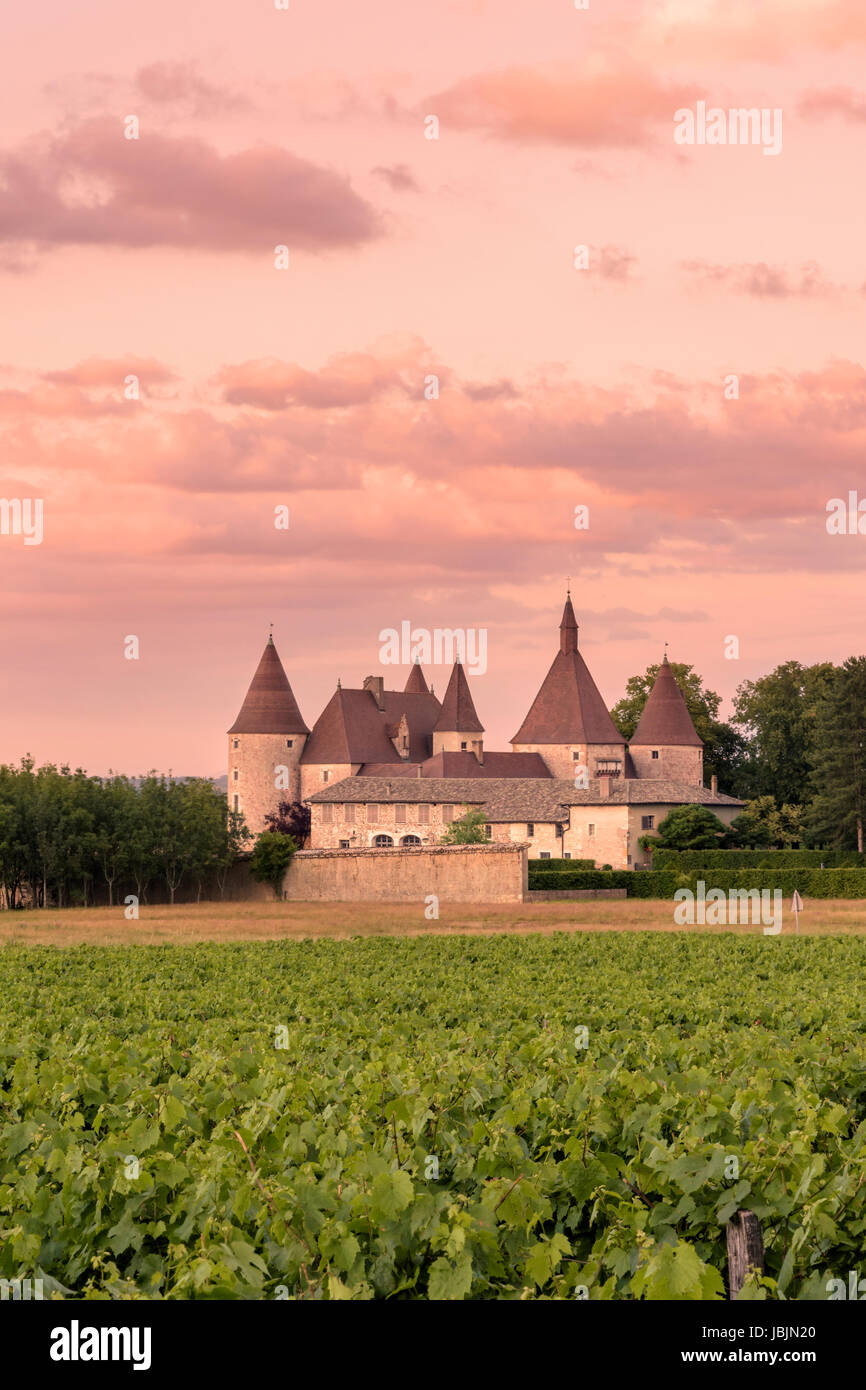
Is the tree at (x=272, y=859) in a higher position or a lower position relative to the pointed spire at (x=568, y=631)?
lower

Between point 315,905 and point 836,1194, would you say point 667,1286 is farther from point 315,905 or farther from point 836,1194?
point 315,905

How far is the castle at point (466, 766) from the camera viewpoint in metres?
82.5

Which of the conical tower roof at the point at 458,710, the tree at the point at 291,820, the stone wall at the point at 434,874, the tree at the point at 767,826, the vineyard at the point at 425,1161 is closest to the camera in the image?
the vineyard at the point at 425,1161

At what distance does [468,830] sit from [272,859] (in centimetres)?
1426

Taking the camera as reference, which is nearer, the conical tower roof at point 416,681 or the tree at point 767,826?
the tree at point 767,826

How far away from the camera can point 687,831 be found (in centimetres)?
7962

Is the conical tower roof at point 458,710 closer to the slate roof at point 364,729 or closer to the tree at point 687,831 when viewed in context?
the slate roof at point 364,729

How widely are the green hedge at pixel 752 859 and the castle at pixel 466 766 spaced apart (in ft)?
18.1

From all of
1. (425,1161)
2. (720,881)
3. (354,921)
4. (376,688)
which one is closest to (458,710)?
(376,688)

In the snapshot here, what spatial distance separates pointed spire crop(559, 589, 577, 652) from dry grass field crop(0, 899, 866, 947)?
47.8 metres

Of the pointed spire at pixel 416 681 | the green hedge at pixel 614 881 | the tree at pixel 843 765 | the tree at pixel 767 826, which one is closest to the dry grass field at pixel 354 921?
the green hedge at pixel 614 881

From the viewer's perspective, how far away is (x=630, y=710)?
111m

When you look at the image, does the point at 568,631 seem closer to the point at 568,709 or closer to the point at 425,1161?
the point at 568,709

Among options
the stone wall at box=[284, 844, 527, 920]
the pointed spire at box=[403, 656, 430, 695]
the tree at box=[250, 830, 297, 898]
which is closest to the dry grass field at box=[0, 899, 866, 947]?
the stone wall at box=[284, 844, 527, 920]
